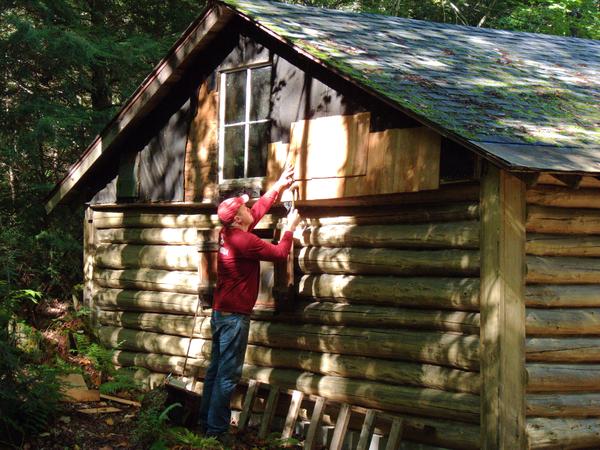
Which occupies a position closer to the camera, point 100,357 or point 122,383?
point 122,383

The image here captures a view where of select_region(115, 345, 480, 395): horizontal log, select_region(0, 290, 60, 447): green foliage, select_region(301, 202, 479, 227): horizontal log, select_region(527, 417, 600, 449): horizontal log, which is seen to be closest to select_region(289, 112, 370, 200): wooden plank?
select_region(301, 202, 479, 227): horizontal log

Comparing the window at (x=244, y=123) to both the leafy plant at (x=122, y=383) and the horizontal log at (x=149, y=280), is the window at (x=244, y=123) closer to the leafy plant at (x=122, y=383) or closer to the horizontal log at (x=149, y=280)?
the horizontal log at (x=149, y=280)

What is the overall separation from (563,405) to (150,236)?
668cm

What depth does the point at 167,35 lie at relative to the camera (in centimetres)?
1959

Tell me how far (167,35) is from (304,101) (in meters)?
10.8

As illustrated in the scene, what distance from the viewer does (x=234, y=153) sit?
35.3 feet

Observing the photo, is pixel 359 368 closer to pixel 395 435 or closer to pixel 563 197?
pixel 395 435

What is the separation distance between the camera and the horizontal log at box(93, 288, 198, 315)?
452 inches

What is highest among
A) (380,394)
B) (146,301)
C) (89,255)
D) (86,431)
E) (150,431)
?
(89,255)

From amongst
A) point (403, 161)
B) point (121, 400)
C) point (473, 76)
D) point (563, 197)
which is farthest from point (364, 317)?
point (121, 400)

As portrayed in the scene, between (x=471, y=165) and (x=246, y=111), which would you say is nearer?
(x=471, y=165)

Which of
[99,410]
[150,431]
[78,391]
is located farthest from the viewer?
[78,391]

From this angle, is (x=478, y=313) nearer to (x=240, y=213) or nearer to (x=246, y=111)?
(x=240, y=213)

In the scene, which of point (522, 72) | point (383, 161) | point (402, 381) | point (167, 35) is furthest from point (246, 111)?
point (167, 35)
